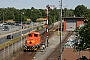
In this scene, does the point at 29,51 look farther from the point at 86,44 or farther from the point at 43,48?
the point at 86,44

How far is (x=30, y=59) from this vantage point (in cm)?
3366

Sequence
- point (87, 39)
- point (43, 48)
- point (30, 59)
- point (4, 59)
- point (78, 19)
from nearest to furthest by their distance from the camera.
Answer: point (87, 39) → point (4, 59) → point (30, 59) → point (43, 48) → point (78, 19)

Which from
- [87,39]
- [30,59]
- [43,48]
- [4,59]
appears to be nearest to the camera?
[87,39]

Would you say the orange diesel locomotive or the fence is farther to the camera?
the orange diesel locomotive

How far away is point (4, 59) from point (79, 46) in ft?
58.1

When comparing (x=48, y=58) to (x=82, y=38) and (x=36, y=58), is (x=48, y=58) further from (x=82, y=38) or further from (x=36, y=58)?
(x=82, y=38)

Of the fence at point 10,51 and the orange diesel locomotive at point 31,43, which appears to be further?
the orange diesel locomotive at point 31,43

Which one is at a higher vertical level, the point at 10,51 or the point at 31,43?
the point at 31,43

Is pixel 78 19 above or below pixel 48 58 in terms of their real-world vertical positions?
above

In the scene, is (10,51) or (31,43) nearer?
(10,51)

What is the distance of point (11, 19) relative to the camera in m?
144

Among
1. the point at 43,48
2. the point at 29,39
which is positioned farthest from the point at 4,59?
the point at 43,48

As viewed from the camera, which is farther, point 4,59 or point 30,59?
point 30,59

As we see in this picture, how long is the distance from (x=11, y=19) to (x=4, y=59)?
115775 mm
